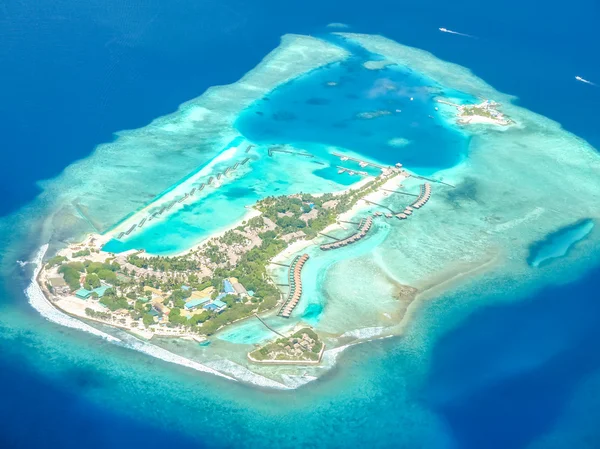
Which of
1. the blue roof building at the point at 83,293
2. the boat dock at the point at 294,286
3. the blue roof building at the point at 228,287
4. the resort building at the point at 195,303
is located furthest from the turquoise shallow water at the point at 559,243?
the blue roof building at the point at 83,293

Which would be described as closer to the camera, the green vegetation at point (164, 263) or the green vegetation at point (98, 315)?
the green vegetation at point (98, 315)

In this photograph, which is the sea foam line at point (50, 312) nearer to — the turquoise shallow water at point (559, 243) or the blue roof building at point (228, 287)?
the blue roof building at point (228, 287)

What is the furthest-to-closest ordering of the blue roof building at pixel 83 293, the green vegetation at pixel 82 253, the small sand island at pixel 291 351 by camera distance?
the green vegetation at pixel 82 253 → the blue roof building at pixel 83 293 → the small sand island at pixel 291 351

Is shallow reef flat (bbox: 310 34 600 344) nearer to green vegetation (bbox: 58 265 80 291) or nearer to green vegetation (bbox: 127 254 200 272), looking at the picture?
green vegetation (bbox: 127 254 200 272)

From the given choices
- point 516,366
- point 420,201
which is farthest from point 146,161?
point 516,366

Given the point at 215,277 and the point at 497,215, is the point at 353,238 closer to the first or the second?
the point at 215,277

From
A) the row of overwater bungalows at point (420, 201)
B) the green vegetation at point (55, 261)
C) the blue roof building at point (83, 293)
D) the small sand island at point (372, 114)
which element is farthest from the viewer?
the small sand island at point (372, 114)
